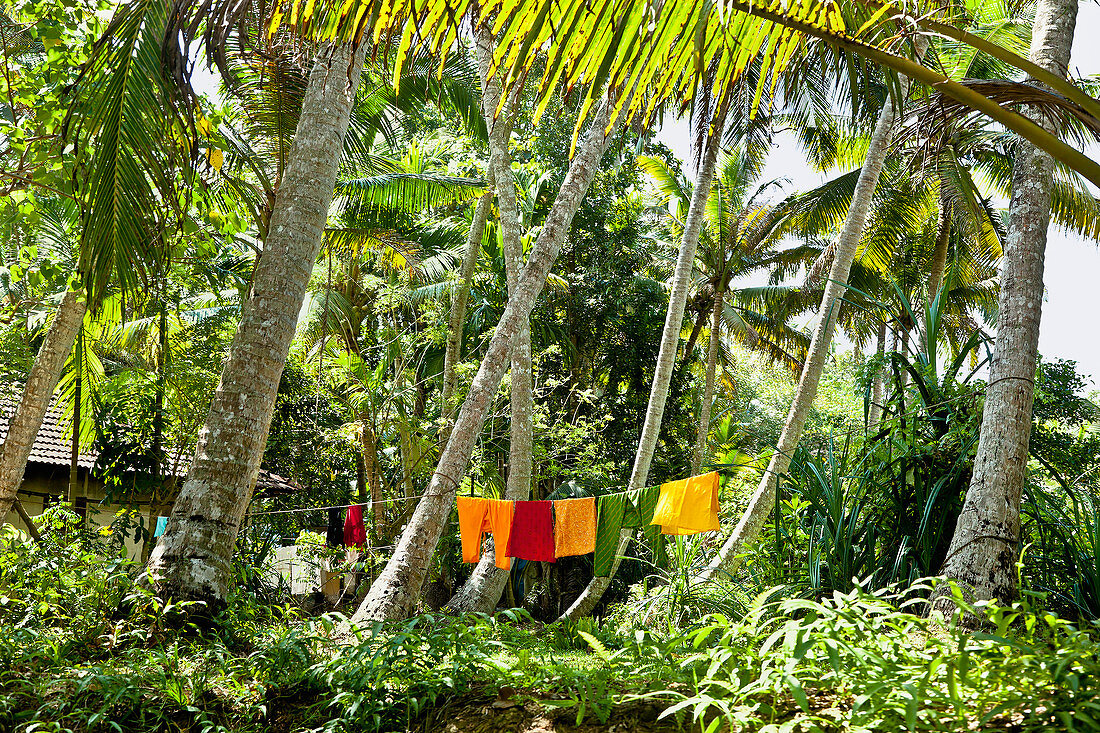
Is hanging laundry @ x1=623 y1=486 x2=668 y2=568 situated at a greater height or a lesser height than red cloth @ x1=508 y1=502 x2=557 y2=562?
greater

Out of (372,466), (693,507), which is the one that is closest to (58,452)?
(372,466)

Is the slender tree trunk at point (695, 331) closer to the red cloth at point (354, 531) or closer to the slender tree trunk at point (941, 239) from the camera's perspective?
the slender tree trunk at point (941, 239)

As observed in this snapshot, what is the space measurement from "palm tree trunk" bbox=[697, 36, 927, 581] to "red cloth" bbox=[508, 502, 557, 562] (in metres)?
1.42

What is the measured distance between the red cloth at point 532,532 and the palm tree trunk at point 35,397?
3894 mm

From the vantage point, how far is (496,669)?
312 centimetres

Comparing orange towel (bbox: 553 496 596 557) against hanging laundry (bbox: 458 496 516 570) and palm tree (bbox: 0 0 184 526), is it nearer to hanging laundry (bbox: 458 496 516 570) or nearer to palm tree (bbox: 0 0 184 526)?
hanging laundry (bbox: 458 496 516 570)

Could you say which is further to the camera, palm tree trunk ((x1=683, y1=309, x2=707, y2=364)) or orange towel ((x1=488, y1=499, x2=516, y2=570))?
palm tree trunk ((x1=683, y1=309, x2=707, y2=364))

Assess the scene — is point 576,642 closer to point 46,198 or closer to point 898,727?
point 898,727

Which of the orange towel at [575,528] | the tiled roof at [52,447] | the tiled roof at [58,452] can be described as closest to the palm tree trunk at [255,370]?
the orange towel at [575,528]

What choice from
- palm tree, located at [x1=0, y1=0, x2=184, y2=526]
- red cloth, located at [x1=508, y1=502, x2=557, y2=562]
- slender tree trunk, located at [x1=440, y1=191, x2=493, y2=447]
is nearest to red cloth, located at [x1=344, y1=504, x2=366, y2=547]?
slender tree trunk, located at [x1=440, y1=191, x2=493, y2=447]

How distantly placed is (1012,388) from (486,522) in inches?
183

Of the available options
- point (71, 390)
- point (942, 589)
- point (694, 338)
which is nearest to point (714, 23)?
point (942, 589)

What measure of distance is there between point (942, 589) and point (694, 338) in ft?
39.4

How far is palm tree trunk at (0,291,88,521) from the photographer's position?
6.04 meters
